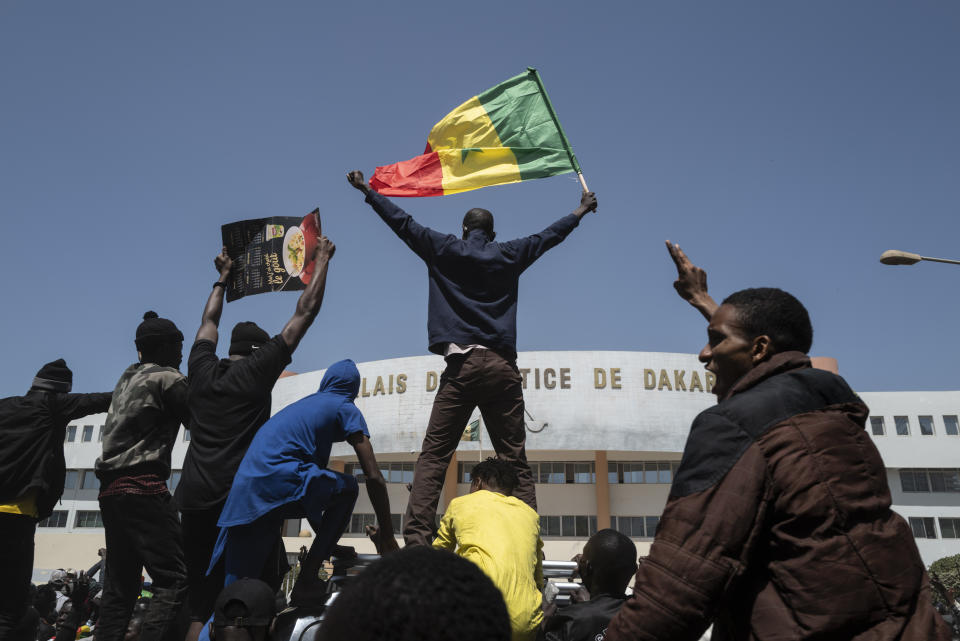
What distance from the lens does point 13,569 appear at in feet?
13.4

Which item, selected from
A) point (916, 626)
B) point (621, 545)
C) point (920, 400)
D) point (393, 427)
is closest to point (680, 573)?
point (916, 626)

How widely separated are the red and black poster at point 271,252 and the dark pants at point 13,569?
186 cm

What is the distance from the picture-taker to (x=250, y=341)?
4383 millimetres

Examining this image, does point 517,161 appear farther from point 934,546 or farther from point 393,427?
point 934,546

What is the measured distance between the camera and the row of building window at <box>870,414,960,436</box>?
4338 centimetres

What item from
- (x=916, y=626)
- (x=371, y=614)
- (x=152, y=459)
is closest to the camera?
(x=371, y=614)

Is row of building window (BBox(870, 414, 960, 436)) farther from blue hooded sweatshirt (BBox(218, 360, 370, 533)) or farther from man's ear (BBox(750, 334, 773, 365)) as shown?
man's ear (BBox(750, 334, 773, 365))

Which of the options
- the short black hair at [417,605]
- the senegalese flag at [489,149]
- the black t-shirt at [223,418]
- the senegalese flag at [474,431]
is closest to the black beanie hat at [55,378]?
the black t-shirt at [223,418]

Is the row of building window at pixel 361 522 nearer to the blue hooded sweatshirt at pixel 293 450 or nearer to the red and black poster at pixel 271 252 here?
the red and black poster at pixel 271 252

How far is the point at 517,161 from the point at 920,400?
4737 centimetres

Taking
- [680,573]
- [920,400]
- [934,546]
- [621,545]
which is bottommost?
[934,546]

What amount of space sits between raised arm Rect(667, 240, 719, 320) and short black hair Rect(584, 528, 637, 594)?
3.95 ft

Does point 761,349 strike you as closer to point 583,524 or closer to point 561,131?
point 561,131

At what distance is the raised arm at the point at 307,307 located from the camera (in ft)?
13.1
